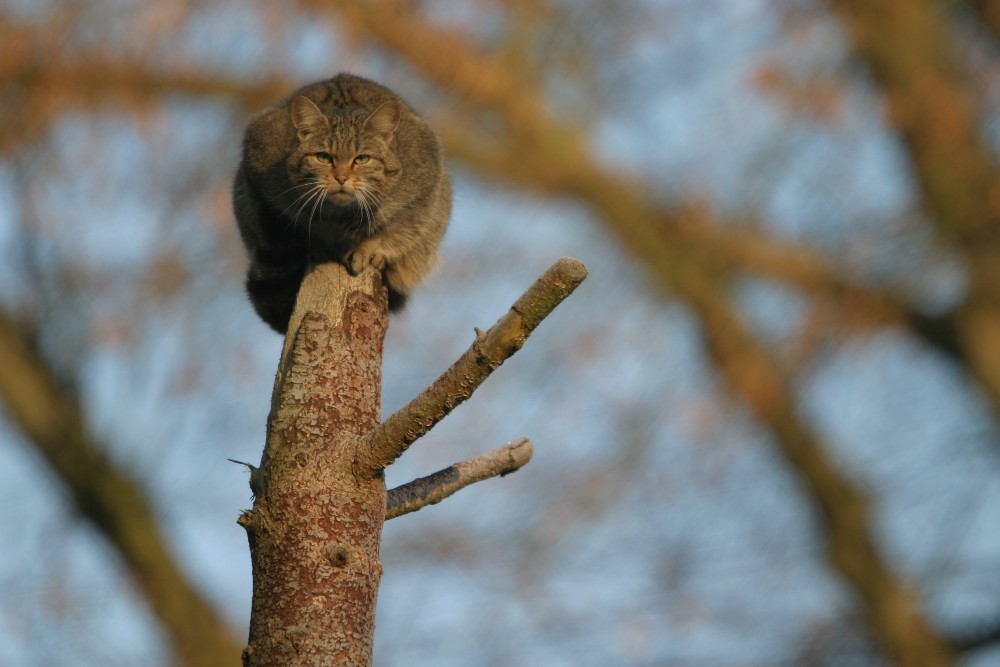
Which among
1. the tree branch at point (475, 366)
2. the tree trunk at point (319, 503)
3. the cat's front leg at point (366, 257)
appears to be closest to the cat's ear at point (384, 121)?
the cat's front leg at point (366, 257)

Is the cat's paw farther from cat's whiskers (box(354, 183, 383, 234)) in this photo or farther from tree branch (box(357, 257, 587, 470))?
tree branch (box(357, 257, 587, 470))

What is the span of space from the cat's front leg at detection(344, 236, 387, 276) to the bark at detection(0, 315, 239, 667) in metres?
4.52

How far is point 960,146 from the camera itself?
25.1 feet

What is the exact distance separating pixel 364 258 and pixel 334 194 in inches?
16.0

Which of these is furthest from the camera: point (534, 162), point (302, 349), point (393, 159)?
point (534, 162)

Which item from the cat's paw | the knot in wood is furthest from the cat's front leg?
the knot in wood

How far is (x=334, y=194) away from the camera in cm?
360

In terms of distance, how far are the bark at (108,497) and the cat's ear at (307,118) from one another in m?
4.41

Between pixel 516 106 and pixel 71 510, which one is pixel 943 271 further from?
pixel 71 510

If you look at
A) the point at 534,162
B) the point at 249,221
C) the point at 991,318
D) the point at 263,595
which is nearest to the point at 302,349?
the point at 263,595

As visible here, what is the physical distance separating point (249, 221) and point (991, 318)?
5523 mm

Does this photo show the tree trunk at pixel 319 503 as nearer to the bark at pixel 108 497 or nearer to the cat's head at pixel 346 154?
the cat's head at pixel 346 154

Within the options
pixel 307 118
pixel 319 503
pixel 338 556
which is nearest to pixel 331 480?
pixel 319 503

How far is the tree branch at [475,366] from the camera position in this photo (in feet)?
8.08
